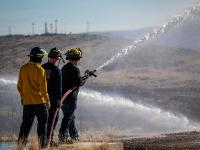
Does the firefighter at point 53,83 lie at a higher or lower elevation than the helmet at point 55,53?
lower

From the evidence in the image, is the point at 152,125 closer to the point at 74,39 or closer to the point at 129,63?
the point at 129,63

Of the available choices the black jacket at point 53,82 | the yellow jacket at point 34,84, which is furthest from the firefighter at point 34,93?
the black jacket at point 53,82

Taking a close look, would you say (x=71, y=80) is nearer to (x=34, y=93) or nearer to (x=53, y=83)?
(x=53, y=83)

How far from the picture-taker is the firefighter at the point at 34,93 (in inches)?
444

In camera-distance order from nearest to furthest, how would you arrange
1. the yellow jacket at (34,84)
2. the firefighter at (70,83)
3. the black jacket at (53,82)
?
the yellow jacket at (34,84) → the black jacket at (53,82) → the firefighter at (70,83)

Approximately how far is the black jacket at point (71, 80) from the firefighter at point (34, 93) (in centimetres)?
152

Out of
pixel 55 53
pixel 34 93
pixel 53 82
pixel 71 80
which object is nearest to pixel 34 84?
pixel 34 93

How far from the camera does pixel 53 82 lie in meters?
12.1

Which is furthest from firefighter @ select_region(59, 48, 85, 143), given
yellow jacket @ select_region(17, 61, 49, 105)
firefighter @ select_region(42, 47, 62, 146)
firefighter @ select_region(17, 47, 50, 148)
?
yellow jacket @ select_region(17, 61, 49, 105)

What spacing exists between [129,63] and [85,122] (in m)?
31.8

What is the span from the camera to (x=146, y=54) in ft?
231

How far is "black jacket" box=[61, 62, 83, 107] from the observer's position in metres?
12.9

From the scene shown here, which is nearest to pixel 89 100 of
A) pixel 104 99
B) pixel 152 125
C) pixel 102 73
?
pixel 104 99

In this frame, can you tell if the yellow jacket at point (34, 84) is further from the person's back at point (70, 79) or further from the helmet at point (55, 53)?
the person's back at point (70, 79)
